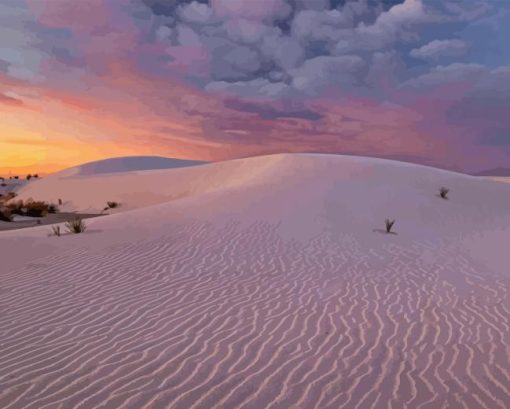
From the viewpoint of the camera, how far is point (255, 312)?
20.9 ft

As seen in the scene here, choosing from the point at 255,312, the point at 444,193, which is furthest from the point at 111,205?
the point at 255,312

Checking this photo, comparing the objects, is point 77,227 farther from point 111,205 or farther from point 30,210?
point 111,205

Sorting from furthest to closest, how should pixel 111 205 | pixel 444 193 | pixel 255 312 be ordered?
1. pixel 111 205
2. pixel 444 193
3. pixel 255 312

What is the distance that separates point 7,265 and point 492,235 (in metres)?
13.2

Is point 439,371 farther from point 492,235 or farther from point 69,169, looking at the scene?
point 69,169

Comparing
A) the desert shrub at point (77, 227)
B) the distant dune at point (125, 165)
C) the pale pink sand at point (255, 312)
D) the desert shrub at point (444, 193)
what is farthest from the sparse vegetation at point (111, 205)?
the distant dune at point (125, 165)

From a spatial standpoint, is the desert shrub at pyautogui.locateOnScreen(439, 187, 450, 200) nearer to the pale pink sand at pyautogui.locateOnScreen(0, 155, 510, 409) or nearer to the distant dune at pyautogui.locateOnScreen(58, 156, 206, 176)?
the pale pink sand at pyautogui.locateOnScreen(0, 155, 510, 409)

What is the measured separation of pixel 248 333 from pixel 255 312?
0.87 meters

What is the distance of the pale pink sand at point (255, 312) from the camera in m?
4.07

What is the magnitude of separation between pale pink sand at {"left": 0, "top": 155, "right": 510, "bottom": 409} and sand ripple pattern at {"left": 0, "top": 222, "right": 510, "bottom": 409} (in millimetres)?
23

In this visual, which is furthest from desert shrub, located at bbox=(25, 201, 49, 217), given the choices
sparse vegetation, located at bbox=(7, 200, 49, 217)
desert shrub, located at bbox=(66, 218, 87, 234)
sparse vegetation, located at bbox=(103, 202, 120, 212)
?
desert shrub, located at bbox=(66, 218, 87, 234)

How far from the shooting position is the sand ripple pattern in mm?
3986

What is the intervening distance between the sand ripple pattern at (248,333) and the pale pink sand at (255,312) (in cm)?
Answer: 2

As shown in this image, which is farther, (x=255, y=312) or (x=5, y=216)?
(x=5, y=216)
